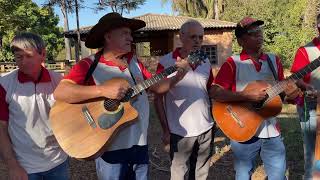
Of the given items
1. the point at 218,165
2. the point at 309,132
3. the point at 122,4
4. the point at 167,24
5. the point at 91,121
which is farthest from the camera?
the point at 122,4

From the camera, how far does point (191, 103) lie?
3580 millimetres

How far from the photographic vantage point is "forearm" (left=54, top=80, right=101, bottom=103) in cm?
273

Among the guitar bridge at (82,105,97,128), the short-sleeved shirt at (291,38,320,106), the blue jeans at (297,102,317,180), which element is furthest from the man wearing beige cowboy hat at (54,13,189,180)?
the blue jeans at (297,102,317,180)

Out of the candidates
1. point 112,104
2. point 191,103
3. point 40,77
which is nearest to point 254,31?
point 191,103

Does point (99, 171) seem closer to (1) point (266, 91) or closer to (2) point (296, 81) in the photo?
(1) point (266, 91)

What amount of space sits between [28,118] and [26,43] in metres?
0.53

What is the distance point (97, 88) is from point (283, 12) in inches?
1226

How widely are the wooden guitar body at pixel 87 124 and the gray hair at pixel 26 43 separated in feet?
1.42

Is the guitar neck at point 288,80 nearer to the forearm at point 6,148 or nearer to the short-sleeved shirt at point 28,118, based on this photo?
the short-sleeved shirt at point 28,118

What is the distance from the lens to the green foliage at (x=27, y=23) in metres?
24.8

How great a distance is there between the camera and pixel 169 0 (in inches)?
1339

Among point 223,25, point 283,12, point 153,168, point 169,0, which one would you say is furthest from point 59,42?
point 153,168

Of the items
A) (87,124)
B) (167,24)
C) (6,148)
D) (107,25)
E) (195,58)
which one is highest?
(167,24)

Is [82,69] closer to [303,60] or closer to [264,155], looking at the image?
[264,155]
